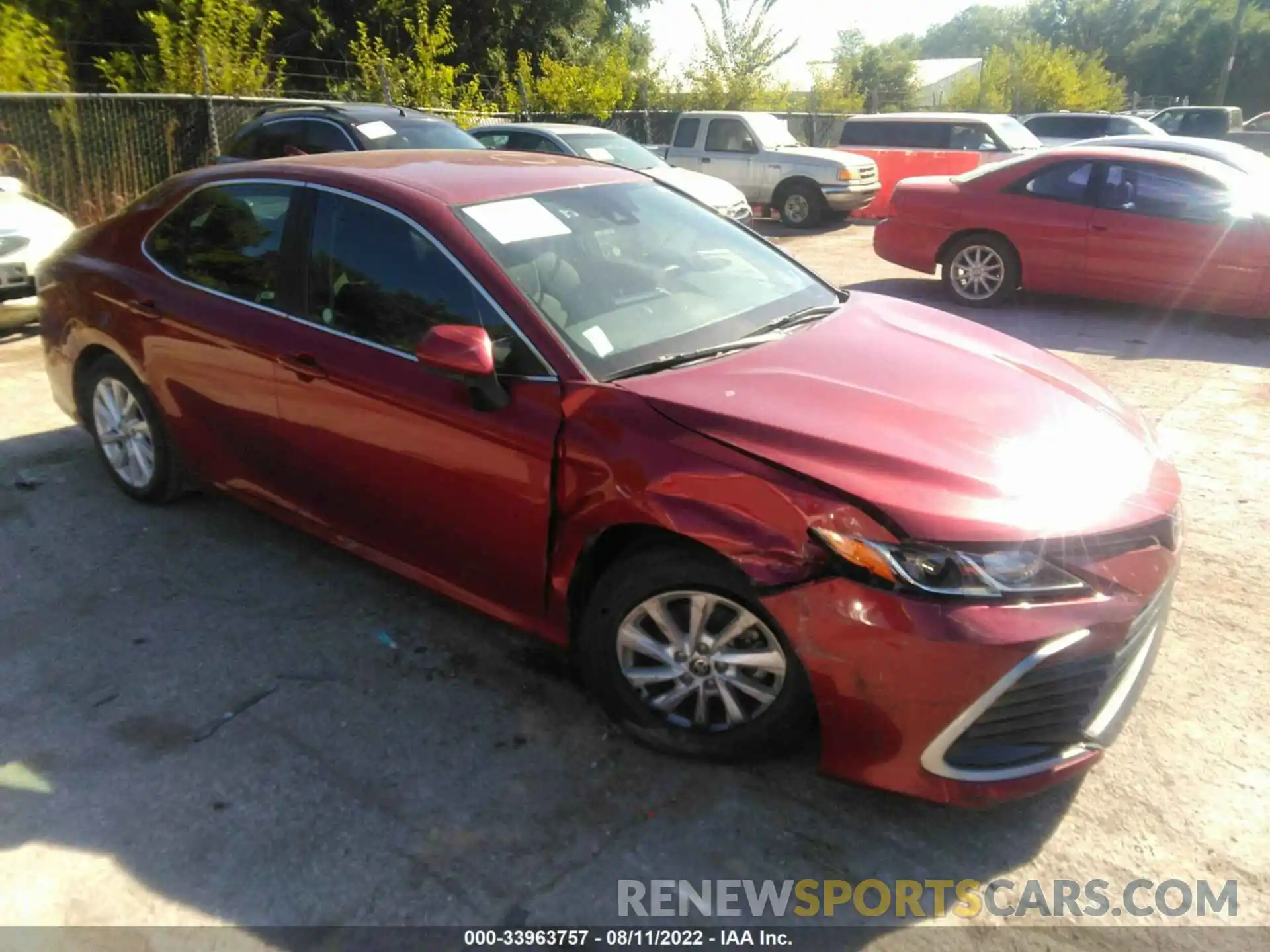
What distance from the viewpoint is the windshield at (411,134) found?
31.9 feet

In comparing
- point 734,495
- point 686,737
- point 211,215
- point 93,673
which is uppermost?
point 211,215

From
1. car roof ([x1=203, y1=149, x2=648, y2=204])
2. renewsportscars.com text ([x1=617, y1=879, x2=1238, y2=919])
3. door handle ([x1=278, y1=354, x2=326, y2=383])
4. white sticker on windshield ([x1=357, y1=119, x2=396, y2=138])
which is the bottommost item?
renewsportscars.com text ([x1=617, y1=879, x2=1238, y2=919])

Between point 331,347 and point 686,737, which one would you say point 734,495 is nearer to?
point 686,737

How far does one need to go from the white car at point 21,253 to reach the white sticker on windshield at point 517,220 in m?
5.67

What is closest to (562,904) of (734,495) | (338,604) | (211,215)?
(734,495)

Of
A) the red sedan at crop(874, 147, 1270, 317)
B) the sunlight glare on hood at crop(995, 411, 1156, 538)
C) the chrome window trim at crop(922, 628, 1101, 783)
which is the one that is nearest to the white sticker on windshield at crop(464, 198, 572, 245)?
the sunlight glare on hood at crop(995, 411, 1156, 538)

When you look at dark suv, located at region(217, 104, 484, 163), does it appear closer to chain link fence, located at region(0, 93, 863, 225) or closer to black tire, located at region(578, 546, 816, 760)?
chain link fence, located at region(0, 93, 863, 225)

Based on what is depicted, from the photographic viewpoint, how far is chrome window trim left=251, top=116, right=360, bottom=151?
31.7 feet

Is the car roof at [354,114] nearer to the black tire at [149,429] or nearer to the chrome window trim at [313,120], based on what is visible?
the chrome window trim at [313,120]

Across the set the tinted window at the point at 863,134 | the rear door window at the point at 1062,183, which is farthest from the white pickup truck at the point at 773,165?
the rear door window at the point at 1062,183

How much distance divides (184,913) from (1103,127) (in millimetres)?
21635

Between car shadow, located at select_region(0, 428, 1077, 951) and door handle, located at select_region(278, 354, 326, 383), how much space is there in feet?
3.08

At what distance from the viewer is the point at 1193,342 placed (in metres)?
8.39

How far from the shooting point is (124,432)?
480 centimetres
